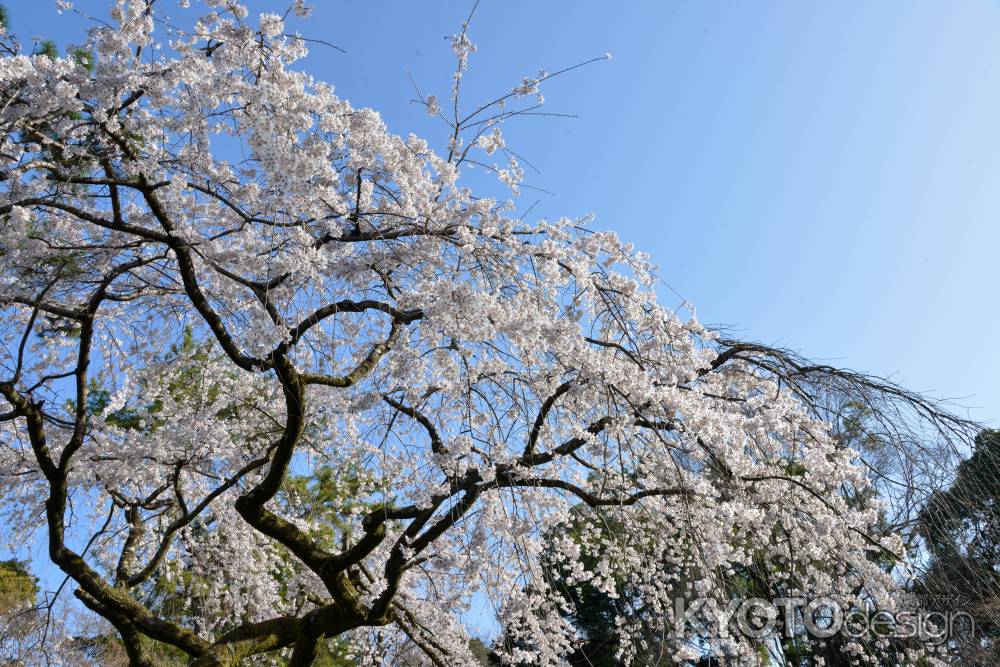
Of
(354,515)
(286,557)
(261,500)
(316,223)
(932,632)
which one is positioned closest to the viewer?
(932,632)

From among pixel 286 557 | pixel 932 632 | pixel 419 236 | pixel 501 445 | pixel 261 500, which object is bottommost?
pixel 932 632

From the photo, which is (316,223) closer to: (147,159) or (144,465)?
(147,159)

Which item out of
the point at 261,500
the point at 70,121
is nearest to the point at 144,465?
the point at 261,500

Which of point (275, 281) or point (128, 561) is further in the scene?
point (128, 561)

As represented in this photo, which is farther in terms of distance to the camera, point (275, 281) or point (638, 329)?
point (638, 329)

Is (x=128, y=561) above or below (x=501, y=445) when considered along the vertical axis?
above

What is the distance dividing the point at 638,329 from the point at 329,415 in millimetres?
2501

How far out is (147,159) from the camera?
11.9 ft

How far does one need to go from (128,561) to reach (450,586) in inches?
104

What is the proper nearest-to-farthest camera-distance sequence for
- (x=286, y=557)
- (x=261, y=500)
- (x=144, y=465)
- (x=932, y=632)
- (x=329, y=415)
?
(x=932, y=632)
(x=261, y=500)
(x=329, y=415)
(x=144, y=465)
(x=286, y=557)

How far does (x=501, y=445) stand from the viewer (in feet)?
11.9

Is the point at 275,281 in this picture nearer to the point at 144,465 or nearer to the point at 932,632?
the point at 144,465

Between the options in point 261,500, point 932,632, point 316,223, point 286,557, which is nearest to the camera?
point 932,632

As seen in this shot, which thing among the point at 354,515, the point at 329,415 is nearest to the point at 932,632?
the point at 329,415
